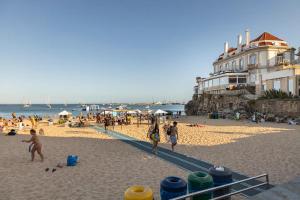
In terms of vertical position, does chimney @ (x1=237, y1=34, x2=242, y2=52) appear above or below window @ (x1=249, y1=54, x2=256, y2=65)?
above

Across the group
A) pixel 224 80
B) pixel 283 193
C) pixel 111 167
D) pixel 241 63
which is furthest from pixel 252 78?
pixel 283 193

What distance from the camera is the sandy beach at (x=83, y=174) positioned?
7.31m

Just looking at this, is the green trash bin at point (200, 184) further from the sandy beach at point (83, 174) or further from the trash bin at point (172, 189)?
the sandy beach at point (83, 174)

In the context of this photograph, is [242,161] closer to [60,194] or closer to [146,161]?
[146,161]

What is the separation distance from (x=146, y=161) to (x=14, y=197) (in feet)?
18.6

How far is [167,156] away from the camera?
1212 centimetres

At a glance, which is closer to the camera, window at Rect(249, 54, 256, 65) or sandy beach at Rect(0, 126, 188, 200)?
sandy beach at Rect(0, 126, 188, 200)

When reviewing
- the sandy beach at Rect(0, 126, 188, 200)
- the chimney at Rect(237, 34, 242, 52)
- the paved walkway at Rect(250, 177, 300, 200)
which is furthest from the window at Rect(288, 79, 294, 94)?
the paved walkway at Rect(250, 177, 300, 200)

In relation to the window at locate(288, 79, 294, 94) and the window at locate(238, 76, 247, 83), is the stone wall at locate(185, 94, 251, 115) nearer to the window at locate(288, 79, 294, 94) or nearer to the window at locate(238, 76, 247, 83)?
the window at locate(238, 76, 247, 83)

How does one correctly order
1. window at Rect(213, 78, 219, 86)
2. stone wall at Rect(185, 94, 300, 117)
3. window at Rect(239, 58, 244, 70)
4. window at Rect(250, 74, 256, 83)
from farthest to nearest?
window at Rect(213, 78, 219, 86), window at Rect(239, 58, 244, 70), window at Rect(250, 74, 256, 83), stone wall at Rect(185, 94, 300, 117)

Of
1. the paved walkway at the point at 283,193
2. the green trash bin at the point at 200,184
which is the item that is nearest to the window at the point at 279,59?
the paved walkway at the point at 283,193

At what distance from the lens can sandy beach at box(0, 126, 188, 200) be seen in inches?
288

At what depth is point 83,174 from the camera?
9297 millimetres

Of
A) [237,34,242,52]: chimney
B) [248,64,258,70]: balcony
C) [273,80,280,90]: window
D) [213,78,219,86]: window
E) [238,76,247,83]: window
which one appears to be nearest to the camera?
[273,80,280,90]: window
